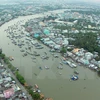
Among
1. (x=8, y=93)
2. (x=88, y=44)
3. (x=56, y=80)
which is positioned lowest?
(x=56, y=80)

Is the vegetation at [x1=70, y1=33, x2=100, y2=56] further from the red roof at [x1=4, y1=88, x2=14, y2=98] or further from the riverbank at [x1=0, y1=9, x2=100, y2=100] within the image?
the red roof at [x1=4, y1=88, x2=14, y2=98]

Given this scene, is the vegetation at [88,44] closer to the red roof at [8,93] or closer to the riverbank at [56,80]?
the riverbank at [56,80]

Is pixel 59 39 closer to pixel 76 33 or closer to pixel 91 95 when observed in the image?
pixel 76 33

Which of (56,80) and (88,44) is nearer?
(56,80)

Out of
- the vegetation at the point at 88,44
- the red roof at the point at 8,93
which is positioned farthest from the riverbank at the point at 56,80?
the vegetation at the point at 88,44

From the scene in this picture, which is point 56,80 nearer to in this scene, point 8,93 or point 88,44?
point 8,93

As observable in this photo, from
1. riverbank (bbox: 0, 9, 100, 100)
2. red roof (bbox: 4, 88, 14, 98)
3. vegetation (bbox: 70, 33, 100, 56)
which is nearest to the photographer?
red roof (bbox: 4, 88, 14, 98)

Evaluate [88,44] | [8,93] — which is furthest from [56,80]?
[88,44]

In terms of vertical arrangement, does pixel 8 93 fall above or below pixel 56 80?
above

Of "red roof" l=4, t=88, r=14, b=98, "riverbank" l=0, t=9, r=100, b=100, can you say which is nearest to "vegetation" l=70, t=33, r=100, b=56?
"riverbank" l=0, t=9, r=100, b=100

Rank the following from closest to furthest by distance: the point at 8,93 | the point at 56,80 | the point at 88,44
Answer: the point at 8,93 < the point at 56,80 < the point at 88,44

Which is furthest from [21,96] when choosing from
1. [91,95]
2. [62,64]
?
[62,64]

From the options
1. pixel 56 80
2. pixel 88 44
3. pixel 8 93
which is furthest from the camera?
pixel 88 44
